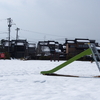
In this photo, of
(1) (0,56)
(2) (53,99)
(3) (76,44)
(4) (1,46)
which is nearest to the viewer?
(2) (53,99)

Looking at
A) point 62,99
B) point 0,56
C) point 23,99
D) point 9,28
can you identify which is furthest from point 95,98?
point 9,28

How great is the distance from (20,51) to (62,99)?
4084 cm

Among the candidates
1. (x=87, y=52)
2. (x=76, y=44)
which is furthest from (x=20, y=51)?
(x=87, y=52)

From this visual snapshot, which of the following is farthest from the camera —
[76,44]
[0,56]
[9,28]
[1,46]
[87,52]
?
[1,46]

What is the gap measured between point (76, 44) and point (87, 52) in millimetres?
35037

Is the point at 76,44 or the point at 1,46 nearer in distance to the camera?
the point at 76,44

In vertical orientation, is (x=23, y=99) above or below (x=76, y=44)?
below

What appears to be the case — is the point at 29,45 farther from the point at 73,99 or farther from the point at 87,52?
the point at 73,99

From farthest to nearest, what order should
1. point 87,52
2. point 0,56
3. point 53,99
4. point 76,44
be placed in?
point 76,44, point 0,56, point 87,52, point 53,99

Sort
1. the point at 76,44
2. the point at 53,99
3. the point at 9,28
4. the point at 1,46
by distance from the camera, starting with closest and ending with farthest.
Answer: the point at 53,99 < the point at 9,28 < the point at 76,44 < the point at 1,46

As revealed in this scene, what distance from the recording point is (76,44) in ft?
132

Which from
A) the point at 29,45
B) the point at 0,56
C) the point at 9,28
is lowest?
the point at 0,56

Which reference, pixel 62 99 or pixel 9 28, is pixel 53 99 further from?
pixel 9 28

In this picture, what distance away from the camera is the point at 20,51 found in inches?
1668
